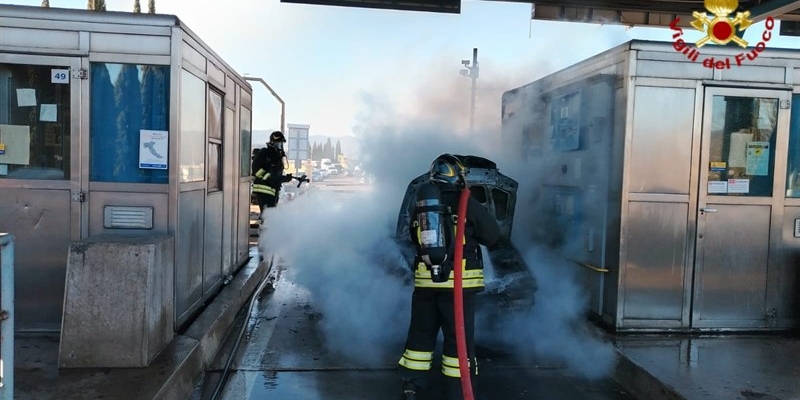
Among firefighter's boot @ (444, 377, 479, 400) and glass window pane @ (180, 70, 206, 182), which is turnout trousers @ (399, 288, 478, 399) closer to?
firefighter's boot @ (444, 377, 479, 400)

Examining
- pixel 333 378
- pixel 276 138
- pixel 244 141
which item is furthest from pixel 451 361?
pixel 276 138

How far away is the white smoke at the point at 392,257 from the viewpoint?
587 centimetres

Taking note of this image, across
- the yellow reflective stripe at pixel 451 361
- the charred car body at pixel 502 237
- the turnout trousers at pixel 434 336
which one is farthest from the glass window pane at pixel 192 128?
the yellow reflective stripe at pixel 451 361

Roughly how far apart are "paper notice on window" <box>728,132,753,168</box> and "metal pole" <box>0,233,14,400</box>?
19.6ft

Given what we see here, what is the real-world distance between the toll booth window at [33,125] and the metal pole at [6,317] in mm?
2497

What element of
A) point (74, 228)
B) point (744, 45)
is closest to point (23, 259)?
point (74, 228)

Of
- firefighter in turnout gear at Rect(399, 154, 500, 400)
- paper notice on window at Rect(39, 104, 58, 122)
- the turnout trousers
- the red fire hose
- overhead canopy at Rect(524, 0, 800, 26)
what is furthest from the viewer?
overhead canopy at Rect(524, 0, 800, 26)

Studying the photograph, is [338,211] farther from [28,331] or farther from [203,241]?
[28,331]

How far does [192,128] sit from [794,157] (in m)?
5.94

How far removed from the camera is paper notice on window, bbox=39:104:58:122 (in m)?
4.86

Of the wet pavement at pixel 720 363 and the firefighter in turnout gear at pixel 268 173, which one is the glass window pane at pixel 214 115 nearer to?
the firefighter in turnout gear at pixel 268 173

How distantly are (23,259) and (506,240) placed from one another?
14.8 ft

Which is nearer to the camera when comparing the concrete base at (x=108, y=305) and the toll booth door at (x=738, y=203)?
the concrete base at (x=108, y=305)

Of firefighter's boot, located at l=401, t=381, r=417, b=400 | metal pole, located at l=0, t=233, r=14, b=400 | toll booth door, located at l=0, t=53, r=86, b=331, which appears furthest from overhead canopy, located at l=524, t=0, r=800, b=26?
metal pole, located at l=0, t=233, r=14, b=400
